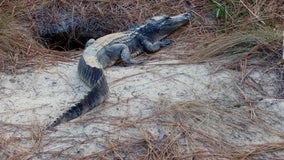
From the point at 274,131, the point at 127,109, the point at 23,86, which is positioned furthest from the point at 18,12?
the point at 274,131

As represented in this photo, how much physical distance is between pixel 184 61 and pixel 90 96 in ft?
3.35

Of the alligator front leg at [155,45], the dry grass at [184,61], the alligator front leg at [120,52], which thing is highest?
the dry grass at [184,61]

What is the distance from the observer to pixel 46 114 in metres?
3.90

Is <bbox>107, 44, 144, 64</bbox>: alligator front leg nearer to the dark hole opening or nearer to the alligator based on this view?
the alligator

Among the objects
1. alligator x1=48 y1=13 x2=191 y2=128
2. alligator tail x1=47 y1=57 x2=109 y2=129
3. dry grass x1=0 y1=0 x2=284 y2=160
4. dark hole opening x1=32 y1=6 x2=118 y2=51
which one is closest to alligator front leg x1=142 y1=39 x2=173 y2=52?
alligator x1=48 y1=13 x2=191 y2=128

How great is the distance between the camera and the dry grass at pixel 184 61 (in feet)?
11.1

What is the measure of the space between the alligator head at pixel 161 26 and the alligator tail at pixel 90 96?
127 centimetres

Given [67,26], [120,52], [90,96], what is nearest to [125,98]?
[90,96]

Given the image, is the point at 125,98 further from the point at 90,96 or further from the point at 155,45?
the point at 155,45

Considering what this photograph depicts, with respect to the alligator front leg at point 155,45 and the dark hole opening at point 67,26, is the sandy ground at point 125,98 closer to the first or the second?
the alligator front leg at point 155,45

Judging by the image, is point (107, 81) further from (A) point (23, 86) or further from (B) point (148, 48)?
(B) point (148, 48)

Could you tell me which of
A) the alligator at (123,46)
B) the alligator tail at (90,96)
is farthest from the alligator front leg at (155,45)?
the alligator tail at (90,96)

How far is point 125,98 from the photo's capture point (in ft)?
13.1

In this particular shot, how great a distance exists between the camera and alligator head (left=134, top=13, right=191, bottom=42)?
18.2 ft
